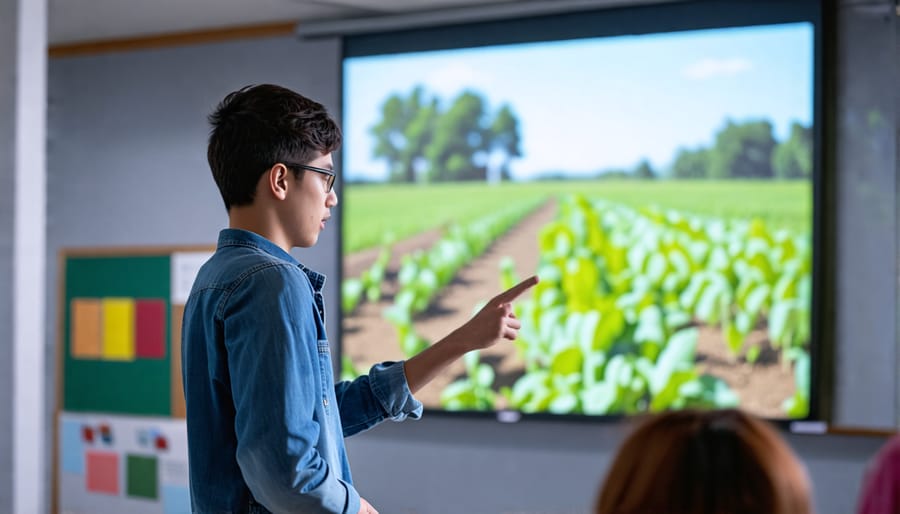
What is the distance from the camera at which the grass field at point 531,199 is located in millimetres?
3816

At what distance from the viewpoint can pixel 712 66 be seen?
393 cm

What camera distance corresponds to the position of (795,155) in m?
3.79

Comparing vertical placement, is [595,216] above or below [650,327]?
above

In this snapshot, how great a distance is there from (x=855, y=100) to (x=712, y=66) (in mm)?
554

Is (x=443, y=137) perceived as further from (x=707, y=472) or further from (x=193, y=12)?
(x=707, y=472)

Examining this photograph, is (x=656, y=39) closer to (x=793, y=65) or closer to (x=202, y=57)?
(x=793, y=65)

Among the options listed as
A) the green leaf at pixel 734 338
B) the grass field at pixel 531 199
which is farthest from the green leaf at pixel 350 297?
the green leaf at pixel 734 338

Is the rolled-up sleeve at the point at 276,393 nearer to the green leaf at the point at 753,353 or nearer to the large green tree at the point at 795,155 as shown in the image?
the green leaf at the point at 753,353

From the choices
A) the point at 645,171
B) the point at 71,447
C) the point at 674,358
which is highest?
the point at 645,171

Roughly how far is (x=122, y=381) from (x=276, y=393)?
3766mm

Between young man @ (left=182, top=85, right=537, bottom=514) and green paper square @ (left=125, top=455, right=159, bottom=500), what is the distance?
3.39 meters

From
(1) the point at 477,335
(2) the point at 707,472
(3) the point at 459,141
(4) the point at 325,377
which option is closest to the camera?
(2) the point at 707,472

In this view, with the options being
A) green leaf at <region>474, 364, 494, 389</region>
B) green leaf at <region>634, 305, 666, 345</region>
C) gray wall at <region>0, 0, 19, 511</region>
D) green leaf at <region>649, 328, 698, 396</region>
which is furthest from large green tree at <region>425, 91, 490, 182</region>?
gray wall at <region>0, 0, 19, 511</region>

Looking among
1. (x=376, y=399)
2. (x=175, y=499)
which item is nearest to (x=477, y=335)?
(x=376, y=399)
